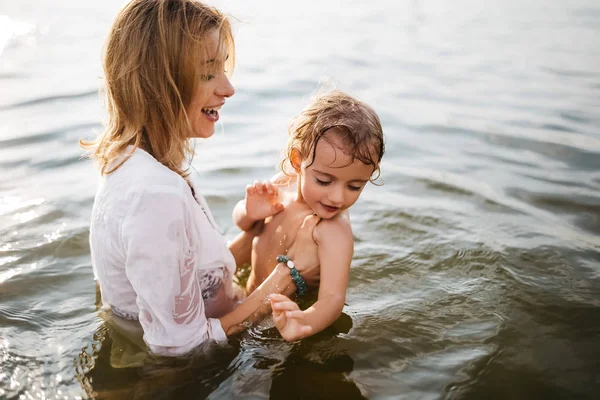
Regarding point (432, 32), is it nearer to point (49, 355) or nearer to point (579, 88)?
point (579, 88)

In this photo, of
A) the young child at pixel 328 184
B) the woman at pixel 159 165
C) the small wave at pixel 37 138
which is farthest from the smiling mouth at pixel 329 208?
the small wave at pixel 37 138

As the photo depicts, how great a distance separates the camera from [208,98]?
2.93 metres

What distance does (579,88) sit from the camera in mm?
7715

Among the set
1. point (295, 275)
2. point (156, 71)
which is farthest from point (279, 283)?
point (156, 71)

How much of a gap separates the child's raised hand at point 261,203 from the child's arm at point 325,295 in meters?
0.39

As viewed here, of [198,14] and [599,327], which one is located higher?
[198,14]

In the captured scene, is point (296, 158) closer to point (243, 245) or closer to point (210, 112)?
point (210, 112)

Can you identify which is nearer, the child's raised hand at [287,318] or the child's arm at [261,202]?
the child's raised hand at [287,318]

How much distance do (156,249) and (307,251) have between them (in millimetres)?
1014

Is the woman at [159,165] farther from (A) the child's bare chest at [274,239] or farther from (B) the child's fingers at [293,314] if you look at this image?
(A) the child's bare chest at [274,239]

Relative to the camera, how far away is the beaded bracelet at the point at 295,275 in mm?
3354

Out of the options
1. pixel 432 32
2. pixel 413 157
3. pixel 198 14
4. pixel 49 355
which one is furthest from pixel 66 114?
pixel 432 32

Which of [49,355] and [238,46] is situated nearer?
[49,355]

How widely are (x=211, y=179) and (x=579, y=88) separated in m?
4.76
